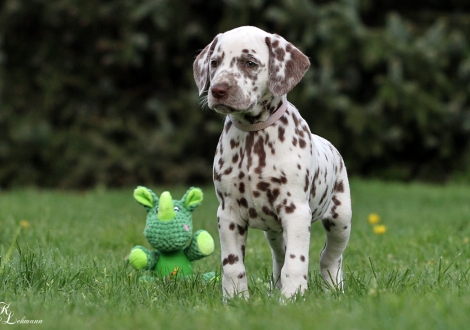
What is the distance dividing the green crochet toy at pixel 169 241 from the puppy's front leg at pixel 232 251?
24.7 inches

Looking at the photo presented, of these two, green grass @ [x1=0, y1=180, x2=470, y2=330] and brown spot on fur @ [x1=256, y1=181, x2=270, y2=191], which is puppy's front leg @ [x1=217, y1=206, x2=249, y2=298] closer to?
green grass @ [x1=0, y1=180, x2=470, y2=330]

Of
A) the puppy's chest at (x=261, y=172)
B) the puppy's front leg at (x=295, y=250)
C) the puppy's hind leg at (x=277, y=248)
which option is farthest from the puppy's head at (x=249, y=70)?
the puppy's hind leg at (x=277, y=248)

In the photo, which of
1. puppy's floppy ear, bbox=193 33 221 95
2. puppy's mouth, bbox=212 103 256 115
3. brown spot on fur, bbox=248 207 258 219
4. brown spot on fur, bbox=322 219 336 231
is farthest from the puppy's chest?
brown spot on fur, bbox=322 219 336 231

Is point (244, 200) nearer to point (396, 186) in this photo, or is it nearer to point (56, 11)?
point (396, 186)

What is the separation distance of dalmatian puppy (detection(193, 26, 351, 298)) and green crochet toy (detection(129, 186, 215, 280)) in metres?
0.74

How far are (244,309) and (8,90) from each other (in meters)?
11.6

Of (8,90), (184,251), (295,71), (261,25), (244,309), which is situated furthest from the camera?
(8,90)

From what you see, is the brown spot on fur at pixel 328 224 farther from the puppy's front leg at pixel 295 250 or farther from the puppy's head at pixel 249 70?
the puppy's head at pixel 249 70

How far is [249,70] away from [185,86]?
9.51 metres

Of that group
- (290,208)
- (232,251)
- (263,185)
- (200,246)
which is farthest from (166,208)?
(290,208)

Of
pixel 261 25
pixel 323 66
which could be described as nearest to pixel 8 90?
pixel 261 25

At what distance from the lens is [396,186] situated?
11.8 m

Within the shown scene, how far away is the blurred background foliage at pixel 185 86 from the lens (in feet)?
39.5

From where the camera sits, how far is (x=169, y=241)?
4.78 meters
